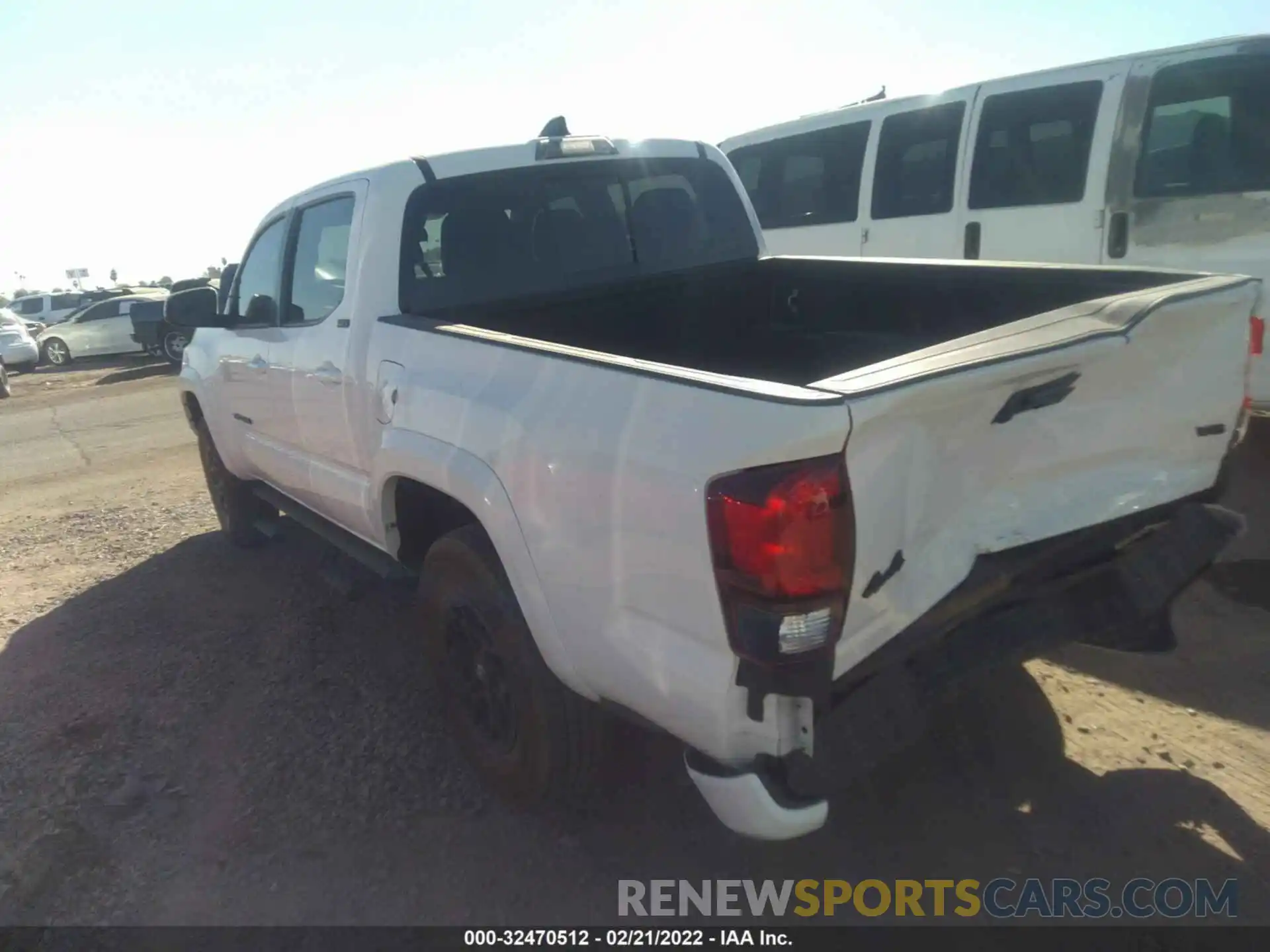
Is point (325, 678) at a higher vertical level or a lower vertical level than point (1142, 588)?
lower

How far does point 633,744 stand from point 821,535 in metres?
1.49

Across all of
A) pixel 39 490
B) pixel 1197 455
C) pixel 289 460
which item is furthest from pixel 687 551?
pixel 39 490

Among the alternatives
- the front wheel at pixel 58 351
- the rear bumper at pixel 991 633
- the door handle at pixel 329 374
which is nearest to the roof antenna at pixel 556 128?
the door handle at pixel 329 374

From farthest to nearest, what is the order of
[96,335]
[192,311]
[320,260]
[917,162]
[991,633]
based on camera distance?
[96,335] < [917,162] < [192,311] < [320,260] < [991,633]

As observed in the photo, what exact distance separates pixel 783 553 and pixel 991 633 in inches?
31.2

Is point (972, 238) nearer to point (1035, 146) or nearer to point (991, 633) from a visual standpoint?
point (1035, 146)

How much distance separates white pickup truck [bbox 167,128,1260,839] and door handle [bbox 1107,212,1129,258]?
262 cm

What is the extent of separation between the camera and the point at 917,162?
277 inches

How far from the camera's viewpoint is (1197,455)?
2.85m

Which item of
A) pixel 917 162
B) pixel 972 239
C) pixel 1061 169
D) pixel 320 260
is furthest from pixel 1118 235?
pixel 320 260

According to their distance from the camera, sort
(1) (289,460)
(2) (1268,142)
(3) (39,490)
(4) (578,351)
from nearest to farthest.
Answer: (4) (578,351) < (1) (289,460) < (2) (1268,142) < (3) (39,490)

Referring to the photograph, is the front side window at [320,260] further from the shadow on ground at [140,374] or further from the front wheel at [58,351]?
the front wheel at [58,351]

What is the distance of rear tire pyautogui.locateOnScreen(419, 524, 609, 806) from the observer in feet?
9.16

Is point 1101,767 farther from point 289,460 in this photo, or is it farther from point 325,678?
point 289,460
